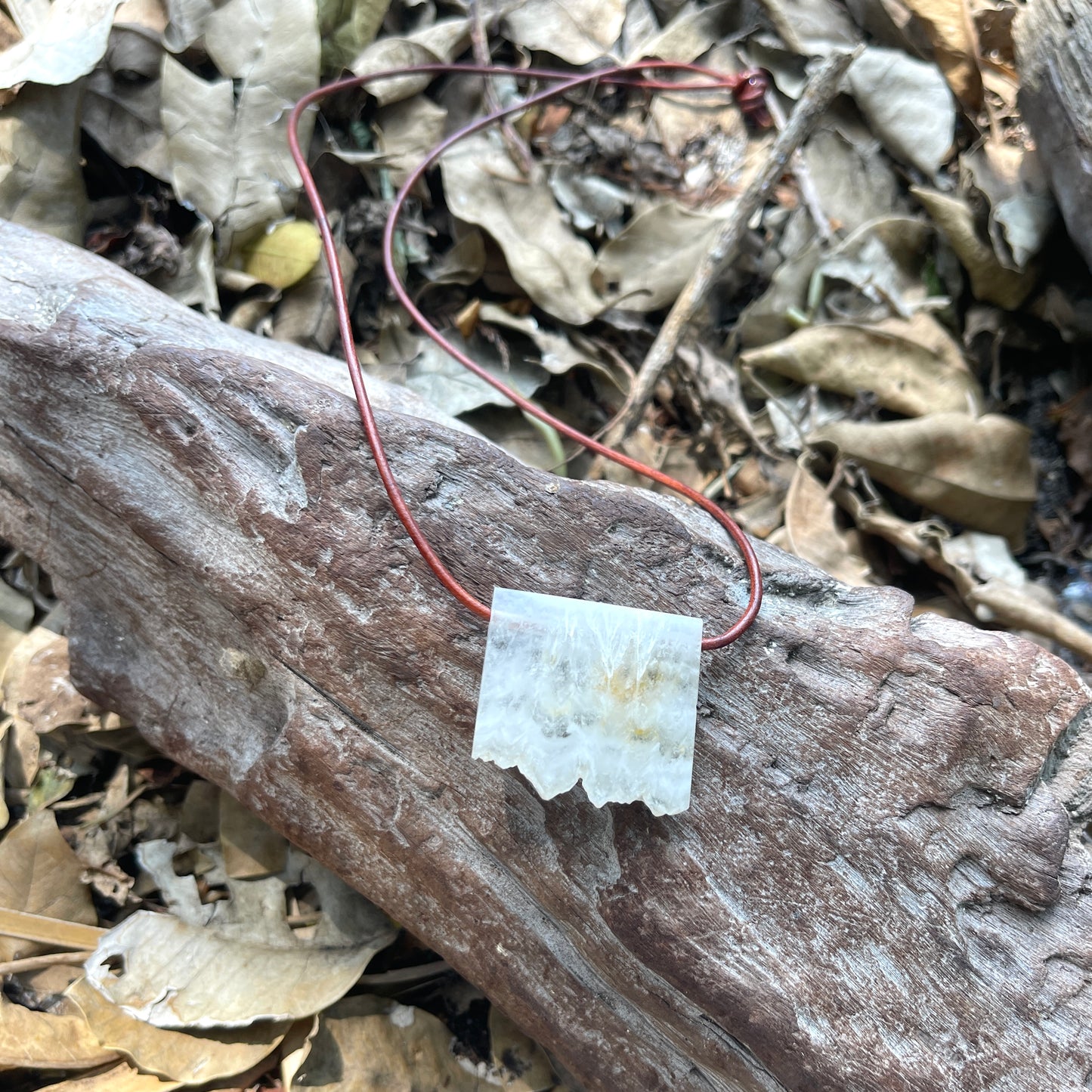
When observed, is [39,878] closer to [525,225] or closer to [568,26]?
[525,225]

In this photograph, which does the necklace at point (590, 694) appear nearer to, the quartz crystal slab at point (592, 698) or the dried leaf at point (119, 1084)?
the quartz crystal slab at point (592, 698)

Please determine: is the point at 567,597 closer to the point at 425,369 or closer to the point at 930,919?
the point at 930,919

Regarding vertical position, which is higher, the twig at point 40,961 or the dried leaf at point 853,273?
the dried leaf at point 853,273

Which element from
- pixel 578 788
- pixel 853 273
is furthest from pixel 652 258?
pixel 578 788

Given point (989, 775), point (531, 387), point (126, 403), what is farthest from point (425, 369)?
point (989, 775)

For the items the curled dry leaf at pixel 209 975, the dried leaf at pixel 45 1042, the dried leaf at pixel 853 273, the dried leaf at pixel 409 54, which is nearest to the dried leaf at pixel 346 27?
the dried leaf at pixel 409 54

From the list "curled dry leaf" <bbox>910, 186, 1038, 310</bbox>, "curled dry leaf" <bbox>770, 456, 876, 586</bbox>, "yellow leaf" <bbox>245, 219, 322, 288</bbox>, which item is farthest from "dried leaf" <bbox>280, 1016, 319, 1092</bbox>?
"curled dry leaf" <bbox>910, 186, 1038, 310</bbox>
